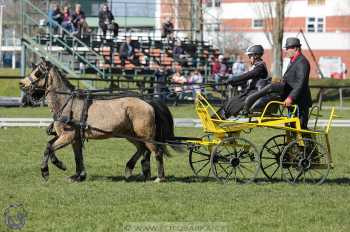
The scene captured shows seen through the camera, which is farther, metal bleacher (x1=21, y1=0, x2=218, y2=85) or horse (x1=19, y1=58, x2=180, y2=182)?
metal bleacher (x1=21, y1=0, x2=218, y2=85)

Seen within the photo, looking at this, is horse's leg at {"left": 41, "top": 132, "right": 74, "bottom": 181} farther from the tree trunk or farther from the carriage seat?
the tree trunk

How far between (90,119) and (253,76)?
2.47 metres

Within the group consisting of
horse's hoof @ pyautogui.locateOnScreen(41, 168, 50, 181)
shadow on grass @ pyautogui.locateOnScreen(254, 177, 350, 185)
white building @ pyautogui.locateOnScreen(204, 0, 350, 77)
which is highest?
white building @ pyautogui.locateOnScreen(204, 0, 350, 77)

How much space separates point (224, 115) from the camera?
12.1 m

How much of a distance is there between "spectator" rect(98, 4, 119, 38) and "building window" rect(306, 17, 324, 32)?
3471cm

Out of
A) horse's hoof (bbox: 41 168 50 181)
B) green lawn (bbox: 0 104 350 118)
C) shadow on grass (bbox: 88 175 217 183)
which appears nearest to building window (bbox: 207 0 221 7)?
green lawn (bbox: 0 104 350 118)

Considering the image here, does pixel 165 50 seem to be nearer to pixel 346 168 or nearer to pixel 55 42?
pixel 55 42

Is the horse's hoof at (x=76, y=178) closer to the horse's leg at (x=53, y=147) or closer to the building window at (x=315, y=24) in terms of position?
the horse's leg at (x=53, y=147)

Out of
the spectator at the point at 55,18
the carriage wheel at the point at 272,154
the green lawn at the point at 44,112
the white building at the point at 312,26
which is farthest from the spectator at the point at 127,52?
the white building at the point at 312,26

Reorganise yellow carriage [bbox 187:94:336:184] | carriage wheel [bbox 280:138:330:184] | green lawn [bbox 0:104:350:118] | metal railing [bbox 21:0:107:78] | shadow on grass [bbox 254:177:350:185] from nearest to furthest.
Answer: yellow carriage [bbox 187:94:336:184] → carriage wheel [bbox 280:138:330:184] → shadow on grass [bbox 254:177:350:185] → green lawn [bbox 0:104:350:118] → metal railing [bbox 21:0:107:78]

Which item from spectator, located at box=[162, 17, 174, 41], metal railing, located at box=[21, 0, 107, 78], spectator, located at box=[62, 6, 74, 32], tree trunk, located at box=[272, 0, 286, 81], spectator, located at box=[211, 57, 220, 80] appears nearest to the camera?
metal railing, located at box=[21, 0, 107, 78]

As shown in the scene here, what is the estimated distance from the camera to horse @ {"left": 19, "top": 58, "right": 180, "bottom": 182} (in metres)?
12.1

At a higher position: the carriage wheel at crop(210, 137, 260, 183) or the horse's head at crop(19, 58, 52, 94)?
the horse's head at crop(19, 58, 52, 94)

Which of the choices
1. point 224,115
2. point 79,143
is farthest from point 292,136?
point 79,143
